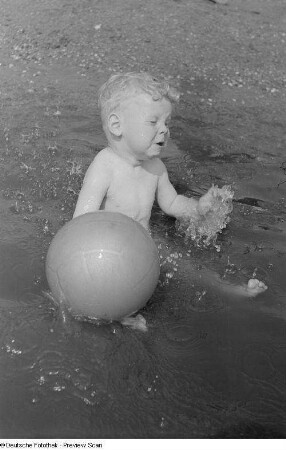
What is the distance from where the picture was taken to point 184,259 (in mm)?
5734

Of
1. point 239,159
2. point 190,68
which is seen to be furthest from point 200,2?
point 239,159

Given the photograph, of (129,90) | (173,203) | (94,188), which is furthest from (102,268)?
(173,203)

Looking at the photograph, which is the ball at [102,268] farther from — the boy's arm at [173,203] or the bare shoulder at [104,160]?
the boy's arm at [173,203]

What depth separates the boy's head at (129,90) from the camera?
5.20 metres

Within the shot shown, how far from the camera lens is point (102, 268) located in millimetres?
4434

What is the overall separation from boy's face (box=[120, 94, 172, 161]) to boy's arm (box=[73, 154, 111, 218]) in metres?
0.33

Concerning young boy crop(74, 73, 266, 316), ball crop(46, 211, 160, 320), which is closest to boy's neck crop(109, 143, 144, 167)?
young boy crop(74, 73, 266, 316)

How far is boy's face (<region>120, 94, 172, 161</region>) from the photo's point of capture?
5.19 meters

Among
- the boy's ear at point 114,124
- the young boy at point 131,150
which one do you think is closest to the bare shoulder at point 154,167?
the young boy at point 131,150

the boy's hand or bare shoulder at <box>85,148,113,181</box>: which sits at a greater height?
bare shoulder at <box>85,148,113,181</box>

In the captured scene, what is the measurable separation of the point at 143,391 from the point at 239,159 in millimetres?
4339

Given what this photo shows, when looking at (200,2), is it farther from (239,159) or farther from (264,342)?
(264,342)

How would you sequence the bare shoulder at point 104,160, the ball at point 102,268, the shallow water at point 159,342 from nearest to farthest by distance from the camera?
1. the shallow water at point 159,342
2. the ball at point 102,268
3. the bare shoulder at point 104,160

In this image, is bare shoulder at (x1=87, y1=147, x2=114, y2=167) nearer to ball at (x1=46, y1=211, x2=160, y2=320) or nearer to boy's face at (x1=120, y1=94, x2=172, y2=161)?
boy's face at (x1=120, y1=94, x2=172, y2=161)
